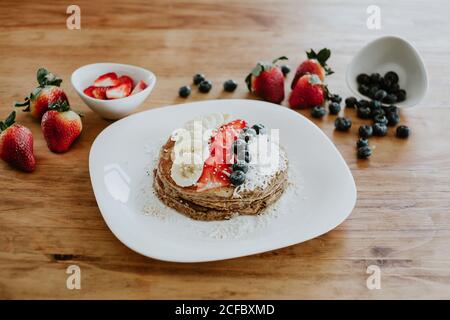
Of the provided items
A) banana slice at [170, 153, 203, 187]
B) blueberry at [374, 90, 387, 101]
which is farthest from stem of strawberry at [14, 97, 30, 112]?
blueberry at [374, 90, 387, 101]

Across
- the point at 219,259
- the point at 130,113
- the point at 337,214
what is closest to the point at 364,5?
the point at 130,113

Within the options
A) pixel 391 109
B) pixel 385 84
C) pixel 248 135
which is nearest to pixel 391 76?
pixel 385 84

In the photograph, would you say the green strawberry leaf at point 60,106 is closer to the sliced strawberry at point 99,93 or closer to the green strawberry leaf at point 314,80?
the sliced strawberry at point 99,93

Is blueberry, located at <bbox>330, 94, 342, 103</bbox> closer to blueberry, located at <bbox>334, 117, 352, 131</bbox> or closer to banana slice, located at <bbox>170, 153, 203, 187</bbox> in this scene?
blueberry, located at <bbox>334, 117, 352, 131</bbox>

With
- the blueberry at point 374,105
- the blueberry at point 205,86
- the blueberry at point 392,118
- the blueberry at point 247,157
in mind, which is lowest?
the blueberry at point 247,157

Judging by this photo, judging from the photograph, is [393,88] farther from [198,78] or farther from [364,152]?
[198,78]

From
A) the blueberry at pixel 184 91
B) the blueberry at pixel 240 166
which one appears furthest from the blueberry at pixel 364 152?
the blueberry at pixel 184 91
